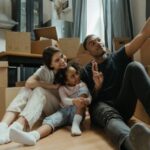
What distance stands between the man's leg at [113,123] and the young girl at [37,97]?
1.11ft

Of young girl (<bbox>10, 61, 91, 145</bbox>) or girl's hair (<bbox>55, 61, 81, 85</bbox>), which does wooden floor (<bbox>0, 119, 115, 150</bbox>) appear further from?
girl's hair (<bbox>55, 61, 81, 85</bbox>)

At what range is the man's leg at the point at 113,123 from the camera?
3.81ft

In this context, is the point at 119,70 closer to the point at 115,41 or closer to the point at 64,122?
the point at 64,122

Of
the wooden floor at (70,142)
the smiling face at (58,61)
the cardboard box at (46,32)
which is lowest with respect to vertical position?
the wooden floor at (70,142)

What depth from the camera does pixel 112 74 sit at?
5.98 feet

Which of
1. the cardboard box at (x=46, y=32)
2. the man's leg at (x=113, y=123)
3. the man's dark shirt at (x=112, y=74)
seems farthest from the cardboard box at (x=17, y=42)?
the man's leg at (x=113, y=123)

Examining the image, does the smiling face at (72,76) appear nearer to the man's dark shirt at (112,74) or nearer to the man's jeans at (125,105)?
the man's dark shirt at (112,74)

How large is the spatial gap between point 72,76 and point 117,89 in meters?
0.35

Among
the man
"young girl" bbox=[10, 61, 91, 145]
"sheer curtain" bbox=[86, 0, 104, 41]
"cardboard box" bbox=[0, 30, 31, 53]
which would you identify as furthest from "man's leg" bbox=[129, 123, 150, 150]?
"sheer curtain" bbox=[86, 0, 104, 41]

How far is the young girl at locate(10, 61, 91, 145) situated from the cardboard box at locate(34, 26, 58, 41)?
40.1 inches

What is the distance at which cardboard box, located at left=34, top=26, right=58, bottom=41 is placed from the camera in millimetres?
2848

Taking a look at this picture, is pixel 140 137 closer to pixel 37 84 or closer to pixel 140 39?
pixel 140 39

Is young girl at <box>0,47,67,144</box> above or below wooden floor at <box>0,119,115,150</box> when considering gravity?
above

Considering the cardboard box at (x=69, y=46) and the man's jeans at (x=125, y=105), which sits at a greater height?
the cardboard box at (x=69, y=46)
